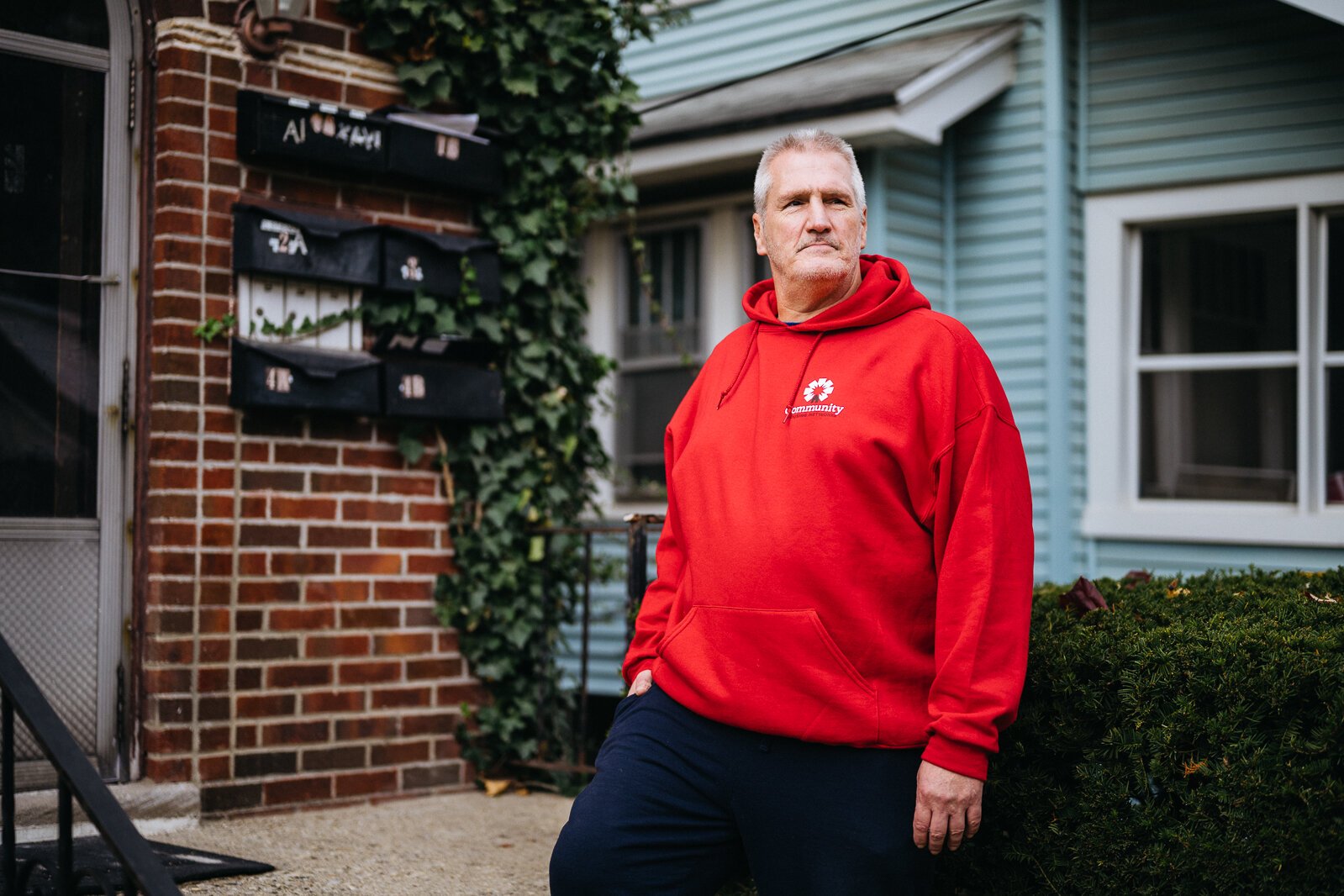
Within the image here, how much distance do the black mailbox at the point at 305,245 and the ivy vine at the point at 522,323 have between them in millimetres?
209

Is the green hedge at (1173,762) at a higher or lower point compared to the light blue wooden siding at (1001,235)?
lower

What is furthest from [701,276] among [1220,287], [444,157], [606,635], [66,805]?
[66,805]

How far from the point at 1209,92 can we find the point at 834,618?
212 inches

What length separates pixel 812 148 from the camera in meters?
2.59

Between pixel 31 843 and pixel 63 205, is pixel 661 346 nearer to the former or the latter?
pixel 63 205

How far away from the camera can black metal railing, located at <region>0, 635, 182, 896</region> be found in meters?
2.19

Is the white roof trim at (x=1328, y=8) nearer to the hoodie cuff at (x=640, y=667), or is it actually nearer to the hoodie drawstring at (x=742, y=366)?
the hoodie drawstring at (x=742, y=366)

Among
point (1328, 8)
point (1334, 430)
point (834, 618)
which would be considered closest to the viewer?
point (834, 618)

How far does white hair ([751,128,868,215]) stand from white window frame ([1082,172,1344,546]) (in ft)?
15.0

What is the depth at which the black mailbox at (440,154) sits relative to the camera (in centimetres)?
446

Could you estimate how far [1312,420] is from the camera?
6.34 metres

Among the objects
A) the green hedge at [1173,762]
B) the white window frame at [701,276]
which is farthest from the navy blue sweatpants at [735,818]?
the white window frame at [701,276]

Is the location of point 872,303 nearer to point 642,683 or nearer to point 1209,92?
point 642,683

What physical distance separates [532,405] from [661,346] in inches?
125
